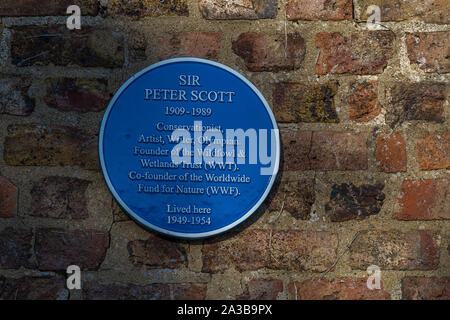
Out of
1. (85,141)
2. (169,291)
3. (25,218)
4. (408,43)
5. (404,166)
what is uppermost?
(408,43)

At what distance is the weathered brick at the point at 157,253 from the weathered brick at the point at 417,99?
92 cm

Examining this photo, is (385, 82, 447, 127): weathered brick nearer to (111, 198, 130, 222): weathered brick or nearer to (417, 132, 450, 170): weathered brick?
(417, 132, 450, 170): weathered brick

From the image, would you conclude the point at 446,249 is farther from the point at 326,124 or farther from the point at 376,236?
the point at 326,124

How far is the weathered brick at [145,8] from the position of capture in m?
1.70

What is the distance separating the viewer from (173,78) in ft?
5.45

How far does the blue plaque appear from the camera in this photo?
1614 millimetres

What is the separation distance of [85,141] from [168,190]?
1.12 ft

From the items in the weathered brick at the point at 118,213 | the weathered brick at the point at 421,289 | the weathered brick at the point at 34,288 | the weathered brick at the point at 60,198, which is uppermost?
the weathered brick at the point at 60,198

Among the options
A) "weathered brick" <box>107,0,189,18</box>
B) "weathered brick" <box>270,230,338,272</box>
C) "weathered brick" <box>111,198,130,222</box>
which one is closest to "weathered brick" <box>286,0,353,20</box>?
"weathered brick" <box>107,0,189,18</box>

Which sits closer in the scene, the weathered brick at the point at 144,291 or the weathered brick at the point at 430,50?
the weathered brick at the point at 144,291

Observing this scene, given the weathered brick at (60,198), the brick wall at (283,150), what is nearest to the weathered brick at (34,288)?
the brick wall at (283,150)

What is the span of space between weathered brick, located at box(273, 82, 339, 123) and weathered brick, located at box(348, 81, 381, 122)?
7 cm

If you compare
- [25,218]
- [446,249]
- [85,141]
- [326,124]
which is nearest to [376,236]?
[446,249]

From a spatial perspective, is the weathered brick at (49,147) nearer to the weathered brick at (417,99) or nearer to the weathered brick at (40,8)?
the weathered brick at (40,8)
